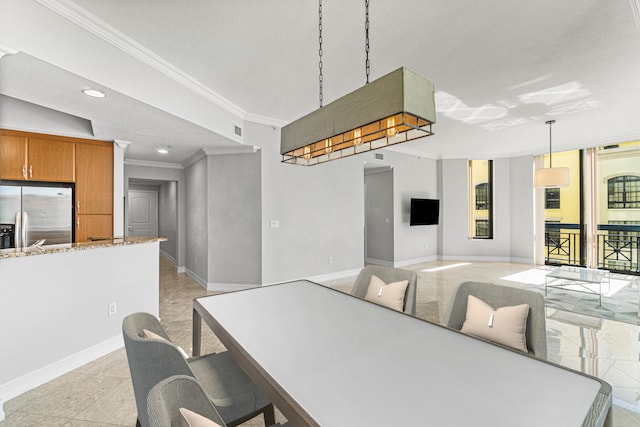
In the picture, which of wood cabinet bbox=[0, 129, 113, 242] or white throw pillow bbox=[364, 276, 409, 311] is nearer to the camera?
white throw pillow bbox=[364, 276, 409, 311]

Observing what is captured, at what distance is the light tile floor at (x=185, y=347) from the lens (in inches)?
Result: 73.9

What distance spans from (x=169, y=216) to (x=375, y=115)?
24.4 ft

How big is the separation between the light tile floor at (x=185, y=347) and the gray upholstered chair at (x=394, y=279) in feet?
3.94

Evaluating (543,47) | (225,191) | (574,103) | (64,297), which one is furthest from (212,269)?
(574,103)

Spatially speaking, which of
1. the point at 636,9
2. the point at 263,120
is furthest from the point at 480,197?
the point at 263,120

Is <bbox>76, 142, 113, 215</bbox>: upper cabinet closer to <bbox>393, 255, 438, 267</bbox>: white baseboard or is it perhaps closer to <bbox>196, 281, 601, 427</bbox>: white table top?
<bbox>196, 281, 601, 427</bbox>: white table top

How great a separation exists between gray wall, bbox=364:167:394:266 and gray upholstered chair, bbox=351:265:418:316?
180 inches

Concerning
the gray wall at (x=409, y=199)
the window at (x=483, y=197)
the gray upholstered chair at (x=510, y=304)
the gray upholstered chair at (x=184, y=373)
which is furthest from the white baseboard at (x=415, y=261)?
the gray upholstered chair at (x=184, y=373)

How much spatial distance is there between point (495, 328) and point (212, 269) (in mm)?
4266

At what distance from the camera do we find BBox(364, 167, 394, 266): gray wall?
6.92m

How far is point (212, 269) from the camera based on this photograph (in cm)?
484

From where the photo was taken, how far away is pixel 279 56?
285 cm

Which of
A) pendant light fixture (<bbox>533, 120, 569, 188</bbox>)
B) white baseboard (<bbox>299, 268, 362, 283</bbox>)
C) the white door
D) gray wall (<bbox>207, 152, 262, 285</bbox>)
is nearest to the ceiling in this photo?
gray wall (<bbox>207, 152, 262, 285</bbox>)

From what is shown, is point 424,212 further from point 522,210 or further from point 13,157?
point 13,157
